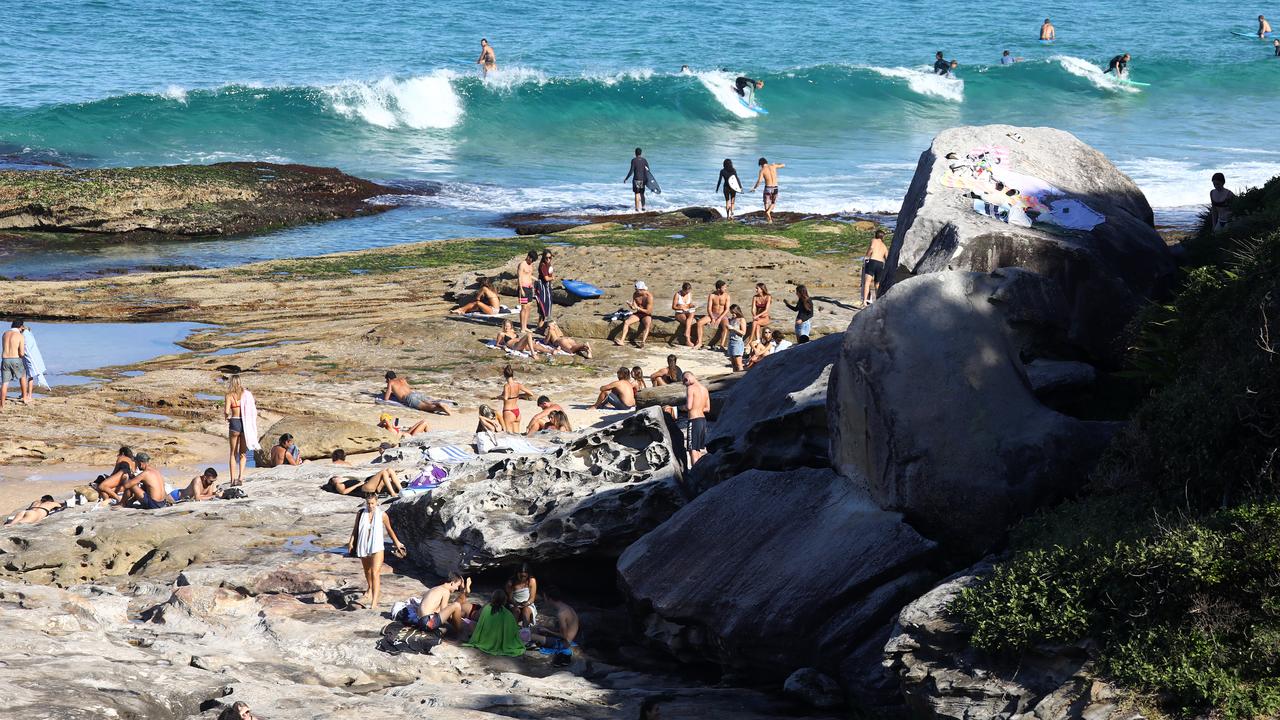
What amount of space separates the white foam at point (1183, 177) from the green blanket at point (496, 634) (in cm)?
2537

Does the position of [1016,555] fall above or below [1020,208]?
below

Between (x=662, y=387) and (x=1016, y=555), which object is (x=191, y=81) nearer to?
(x=662, y=387)

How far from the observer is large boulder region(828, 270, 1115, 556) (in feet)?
34.5

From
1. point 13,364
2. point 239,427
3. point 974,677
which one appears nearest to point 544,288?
point 239,427

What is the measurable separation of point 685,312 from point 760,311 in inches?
48.6

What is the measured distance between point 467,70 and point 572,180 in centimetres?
1516

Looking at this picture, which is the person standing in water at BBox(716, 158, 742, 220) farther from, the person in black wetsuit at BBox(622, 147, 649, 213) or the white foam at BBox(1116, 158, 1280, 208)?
the white foam at BBox(1116, 158, 1280, 208)

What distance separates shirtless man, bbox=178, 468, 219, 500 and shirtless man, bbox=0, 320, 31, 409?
13.8ft

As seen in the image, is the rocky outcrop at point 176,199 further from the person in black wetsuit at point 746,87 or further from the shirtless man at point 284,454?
the person in black wetsuit at point 746,87

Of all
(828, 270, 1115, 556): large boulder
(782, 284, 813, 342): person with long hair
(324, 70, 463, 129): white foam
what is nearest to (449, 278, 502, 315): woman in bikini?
(782, 284, 813, 342): person with long hair

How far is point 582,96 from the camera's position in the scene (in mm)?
Result: 48500

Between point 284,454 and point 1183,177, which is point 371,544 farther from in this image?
point 1183,177

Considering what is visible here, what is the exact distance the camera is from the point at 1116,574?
8406mm

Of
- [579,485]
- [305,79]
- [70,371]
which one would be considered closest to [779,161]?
[305,79]
